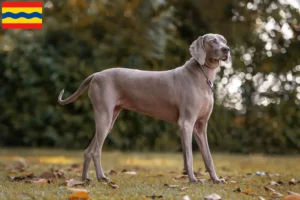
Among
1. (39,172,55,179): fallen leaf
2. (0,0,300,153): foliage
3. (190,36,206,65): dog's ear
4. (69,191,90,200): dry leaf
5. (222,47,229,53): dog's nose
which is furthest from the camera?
(0,0,300,153): foliage

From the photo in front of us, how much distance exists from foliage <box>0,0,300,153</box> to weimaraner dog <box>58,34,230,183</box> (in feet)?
17.2

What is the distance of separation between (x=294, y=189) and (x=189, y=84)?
141 centimetres

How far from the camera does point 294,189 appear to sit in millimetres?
4652

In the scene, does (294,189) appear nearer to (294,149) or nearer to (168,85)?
(168,85)

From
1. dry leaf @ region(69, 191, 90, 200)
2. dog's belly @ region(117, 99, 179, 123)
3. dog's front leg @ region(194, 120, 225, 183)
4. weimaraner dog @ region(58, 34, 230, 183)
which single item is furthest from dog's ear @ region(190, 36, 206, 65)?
dry leaf @ region(69, 191, 90, 200)

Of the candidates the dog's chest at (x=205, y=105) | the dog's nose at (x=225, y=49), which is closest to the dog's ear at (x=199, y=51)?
the dog's nose at (x=225, y=49)

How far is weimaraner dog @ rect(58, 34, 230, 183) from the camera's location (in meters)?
4.77

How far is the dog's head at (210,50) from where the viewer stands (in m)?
4.71

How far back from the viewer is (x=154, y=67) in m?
10.5

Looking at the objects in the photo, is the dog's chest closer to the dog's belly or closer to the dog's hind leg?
the dog's belly

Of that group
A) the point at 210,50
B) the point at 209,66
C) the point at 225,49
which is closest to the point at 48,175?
the point at 209,66

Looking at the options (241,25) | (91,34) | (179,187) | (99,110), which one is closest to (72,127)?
(91,34)

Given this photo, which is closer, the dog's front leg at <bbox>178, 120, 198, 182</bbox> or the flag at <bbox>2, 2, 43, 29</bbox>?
the dog's front leg at <bbox>178, 120, 198, 182</bbox>

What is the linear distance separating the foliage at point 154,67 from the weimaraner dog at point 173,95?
17.2ft
